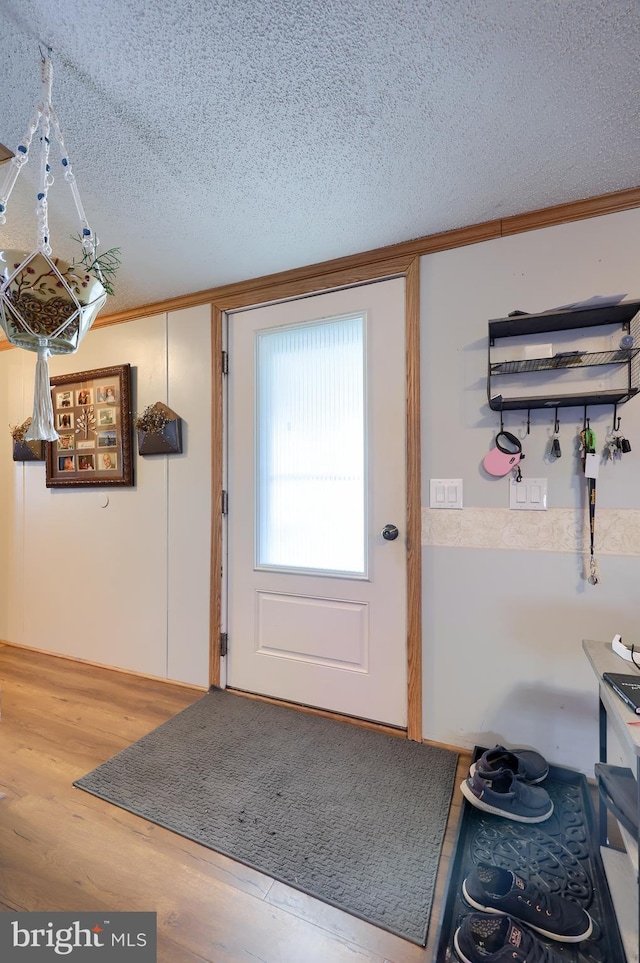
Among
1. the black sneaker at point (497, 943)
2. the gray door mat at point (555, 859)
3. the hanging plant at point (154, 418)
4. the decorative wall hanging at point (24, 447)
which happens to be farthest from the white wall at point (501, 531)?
the decorative wall hanging at point (24, 447)

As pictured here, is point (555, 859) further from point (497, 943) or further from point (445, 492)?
point (445, 492)

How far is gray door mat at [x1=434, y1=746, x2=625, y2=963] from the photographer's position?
3.33 feet

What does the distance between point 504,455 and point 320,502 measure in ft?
2.92

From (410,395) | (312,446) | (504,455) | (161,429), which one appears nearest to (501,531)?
(504,455)

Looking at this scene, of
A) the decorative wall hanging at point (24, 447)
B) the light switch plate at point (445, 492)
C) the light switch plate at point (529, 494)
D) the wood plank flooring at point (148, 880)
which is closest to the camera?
the wood plank flooring at point (148, 880)

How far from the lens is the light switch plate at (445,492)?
1.85 metres

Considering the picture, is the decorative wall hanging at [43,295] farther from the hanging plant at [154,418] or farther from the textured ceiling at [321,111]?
the hanging plant at [154,418]

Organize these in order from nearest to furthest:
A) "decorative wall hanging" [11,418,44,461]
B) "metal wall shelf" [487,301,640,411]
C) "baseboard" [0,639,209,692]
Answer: "metal wall shelf" [487,301,640,411], "baseboard" [0,639,209,692], "decorative wall hanging" [11,418,44,461]

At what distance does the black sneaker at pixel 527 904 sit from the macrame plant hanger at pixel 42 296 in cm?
166

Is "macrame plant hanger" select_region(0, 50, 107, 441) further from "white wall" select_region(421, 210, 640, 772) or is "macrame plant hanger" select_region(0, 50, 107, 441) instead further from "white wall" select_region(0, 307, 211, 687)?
"white wall" select_region(421, 210, 640, 772)

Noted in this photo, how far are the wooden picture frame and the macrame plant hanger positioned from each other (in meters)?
1.52

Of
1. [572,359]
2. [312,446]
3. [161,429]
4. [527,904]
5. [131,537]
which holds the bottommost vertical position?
[527,904]

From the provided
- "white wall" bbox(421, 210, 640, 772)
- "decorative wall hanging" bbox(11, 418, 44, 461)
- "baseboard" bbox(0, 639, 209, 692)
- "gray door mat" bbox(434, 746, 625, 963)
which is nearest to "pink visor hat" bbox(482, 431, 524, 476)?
"white wall" bbox(421, 210, 640, 772)

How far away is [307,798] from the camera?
1.53 metres
